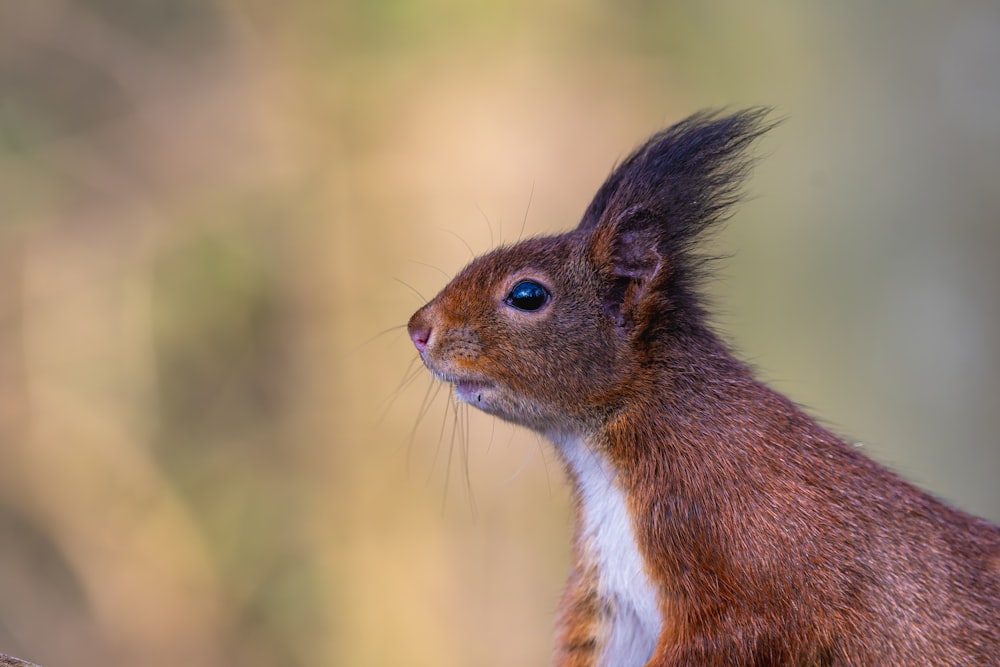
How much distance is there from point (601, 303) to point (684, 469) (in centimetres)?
57

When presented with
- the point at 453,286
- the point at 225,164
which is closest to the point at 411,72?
the point at 225,164

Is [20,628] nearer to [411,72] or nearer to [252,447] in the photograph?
[252,447]

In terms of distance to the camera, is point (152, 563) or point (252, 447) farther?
point (252, 447)

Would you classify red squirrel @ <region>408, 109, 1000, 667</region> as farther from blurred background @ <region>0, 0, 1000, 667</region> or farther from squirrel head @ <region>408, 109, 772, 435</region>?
blurred background @ <region>0, 0, 1000, 667</region>

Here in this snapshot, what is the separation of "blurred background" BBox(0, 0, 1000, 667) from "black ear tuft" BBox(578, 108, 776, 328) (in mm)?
3502

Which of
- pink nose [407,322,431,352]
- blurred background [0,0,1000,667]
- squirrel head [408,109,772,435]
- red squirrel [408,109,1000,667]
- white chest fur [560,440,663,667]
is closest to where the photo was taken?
red squirrel [408,109,1000,667]

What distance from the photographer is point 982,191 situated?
846cm

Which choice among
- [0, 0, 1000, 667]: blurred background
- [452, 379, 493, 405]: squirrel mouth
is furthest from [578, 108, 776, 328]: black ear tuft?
[0, 0, 1000, 667]: blurred background

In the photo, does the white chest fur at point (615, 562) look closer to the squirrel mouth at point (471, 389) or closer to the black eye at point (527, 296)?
the squirrel mouth at point (471, 389)

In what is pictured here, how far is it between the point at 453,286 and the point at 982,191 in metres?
6.41

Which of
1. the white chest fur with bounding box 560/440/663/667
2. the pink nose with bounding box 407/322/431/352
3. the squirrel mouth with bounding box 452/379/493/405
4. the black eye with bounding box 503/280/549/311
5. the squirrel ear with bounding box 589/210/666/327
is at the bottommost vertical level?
the white chest fur with bounding box 560/440/663/667

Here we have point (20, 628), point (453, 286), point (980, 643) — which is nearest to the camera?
point (980, 643)

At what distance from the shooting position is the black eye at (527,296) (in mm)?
3271

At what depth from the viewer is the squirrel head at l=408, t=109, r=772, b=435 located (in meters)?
3.15
